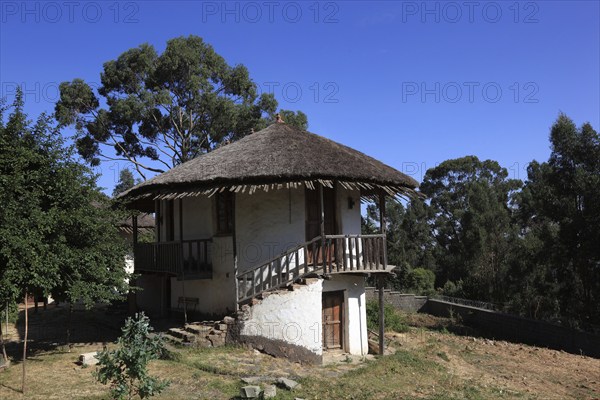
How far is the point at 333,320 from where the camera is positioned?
560 inches

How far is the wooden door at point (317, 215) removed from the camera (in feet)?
46.1

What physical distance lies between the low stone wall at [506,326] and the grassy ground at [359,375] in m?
2.23

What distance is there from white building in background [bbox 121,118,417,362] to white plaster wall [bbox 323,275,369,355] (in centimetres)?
3

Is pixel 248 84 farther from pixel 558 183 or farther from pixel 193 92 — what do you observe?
pixel 558 183

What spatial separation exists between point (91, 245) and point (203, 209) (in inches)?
172

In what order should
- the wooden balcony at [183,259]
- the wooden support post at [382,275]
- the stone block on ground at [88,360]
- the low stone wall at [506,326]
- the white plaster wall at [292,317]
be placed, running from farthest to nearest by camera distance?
Answer: the low stone wall at [506,326] < the wooden balcony at [183,259] < the wooden support post at [382,275] < the white plaster wall at [292,317] < the stone block on ground at [88,360]

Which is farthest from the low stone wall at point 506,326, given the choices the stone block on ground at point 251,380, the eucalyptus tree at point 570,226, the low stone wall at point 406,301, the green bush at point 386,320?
the stone block on ground at point 251,380

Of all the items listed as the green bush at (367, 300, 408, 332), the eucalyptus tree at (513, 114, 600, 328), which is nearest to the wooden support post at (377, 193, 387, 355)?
the green bush at (367, 300, 408, 332)

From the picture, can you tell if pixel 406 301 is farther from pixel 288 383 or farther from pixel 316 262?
pixel 288 383

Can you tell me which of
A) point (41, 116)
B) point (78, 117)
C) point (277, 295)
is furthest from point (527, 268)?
point (78, 117)

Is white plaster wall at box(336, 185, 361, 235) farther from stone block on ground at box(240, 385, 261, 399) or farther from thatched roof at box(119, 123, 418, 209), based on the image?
stone block on ground at box(240, 385, 261, 399)

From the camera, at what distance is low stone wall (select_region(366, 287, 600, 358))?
19.1 m

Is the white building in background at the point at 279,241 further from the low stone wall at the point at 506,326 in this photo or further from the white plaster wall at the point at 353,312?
the low stone wall at the point at 506,326

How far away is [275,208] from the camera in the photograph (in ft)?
45.5
